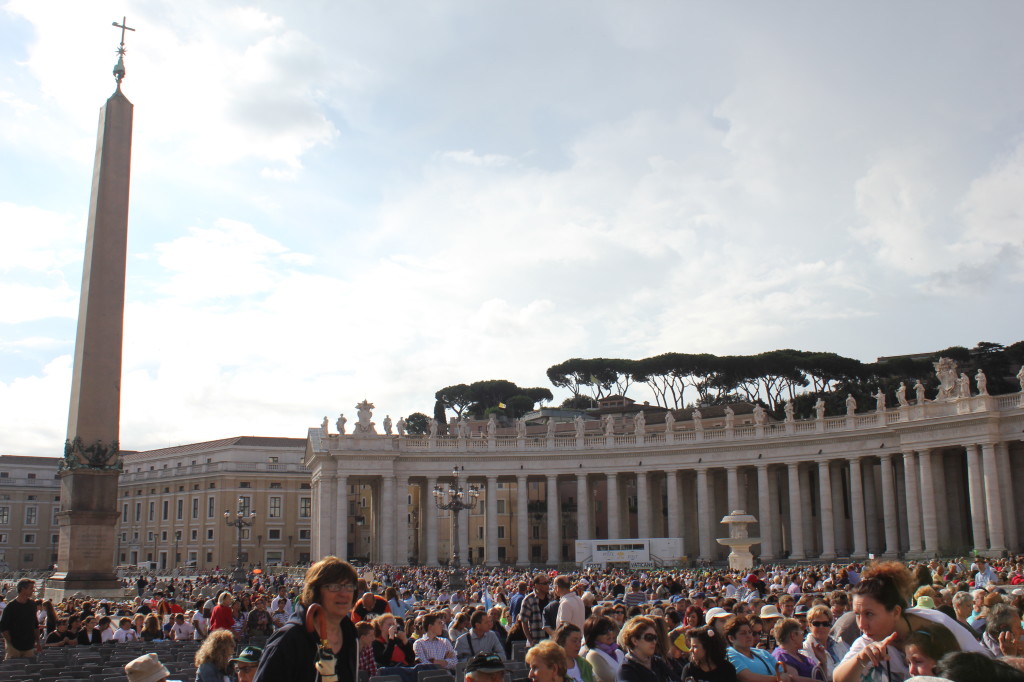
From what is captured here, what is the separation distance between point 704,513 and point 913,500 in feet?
43.3

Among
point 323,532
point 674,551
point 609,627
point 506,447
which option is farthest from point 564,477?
point 609,627

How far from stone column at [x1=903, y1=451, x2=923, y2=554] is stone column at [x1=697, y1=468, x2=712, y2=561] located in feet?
41.2

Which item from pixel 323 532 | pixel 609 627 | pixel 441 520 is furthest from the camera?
pixel 441 520

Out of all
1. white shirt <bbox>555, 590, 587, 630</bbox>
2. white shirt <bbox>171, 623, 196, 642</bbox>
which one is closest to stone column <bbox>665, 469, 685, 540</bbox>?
white shirt <bbox>171, 623, 196, 642</bbox>

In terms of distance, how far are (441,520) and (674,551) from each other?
38088 mm

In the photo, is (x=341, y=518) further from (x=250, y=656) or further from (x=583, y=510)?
(x=250, y=656)

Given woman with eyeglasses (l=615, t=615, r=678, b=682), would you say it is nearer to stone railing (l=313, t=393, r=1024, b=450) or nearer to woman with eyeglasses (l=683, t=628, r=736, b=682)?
woman with eyeglasses (l=683, t=628, r=736, b=682)

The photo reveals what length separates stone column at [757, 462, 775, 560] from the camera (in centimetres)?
5922

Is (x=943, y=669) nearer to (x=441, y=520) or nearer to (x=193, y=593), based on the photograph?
(x=193, y=593)

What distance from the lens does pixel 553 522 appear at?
214 feet

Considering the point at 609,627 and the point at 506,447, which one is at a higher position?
the point at 506,447

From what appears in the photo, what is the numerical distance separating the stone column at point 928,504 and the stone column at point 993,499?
2.82 meters

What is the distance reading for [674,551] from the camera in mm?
57156

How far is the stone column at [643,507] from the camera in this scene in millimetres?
62000
